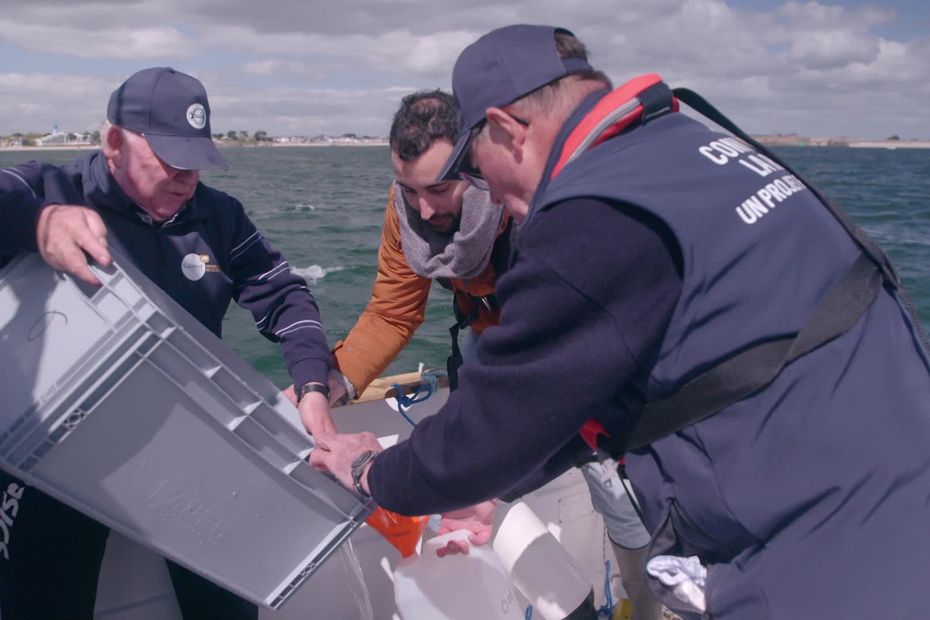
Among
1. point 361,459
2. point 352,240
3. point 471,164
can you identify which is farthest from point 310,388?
point 352,240

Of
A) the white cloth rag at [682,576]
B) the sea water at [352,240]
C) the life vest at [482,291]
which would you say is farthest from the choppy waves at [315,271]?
the white cloth rag at [682,576]

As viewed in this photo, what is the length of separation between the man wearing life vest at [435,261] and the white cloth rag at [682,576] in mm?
986

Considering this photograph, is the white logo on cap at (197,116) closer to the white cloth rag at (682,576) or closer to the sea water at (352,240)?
the white cloth rag at (682,576)

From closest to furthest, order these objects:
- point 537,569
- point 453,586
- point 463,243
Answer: point 463,243 < point 453,586 < point 537,569

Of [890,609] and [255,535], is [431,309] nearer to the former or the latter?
[255,535]

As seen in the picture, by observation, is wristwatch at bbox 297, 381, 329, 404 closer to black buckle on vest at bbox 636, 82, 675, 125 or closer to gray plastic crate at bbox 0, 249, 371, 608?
gray plastic crate at bbox 0, 249, 371, 608

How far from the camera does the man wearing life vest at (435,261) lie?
257 centimetres

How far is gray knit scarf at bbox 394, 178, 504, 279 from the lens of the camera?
2.55 metres

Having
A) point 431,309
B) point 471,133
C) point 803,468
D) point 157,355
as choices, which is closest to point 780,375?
point 803,468

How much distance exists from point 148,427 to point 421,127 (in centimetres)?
130

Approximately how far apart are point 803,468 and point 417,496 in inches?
30.5

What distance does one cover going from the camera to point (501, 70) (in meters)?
1.58

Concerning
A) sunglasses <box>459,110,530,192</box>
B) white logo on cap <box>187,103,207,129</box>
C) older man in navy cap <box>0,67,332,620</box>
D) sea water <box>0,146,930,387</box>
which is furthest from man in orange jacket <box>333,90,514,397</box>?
sea water <box>0,146,930,387</box>

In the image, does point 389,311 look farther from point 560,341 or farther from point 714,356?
point 714,356
